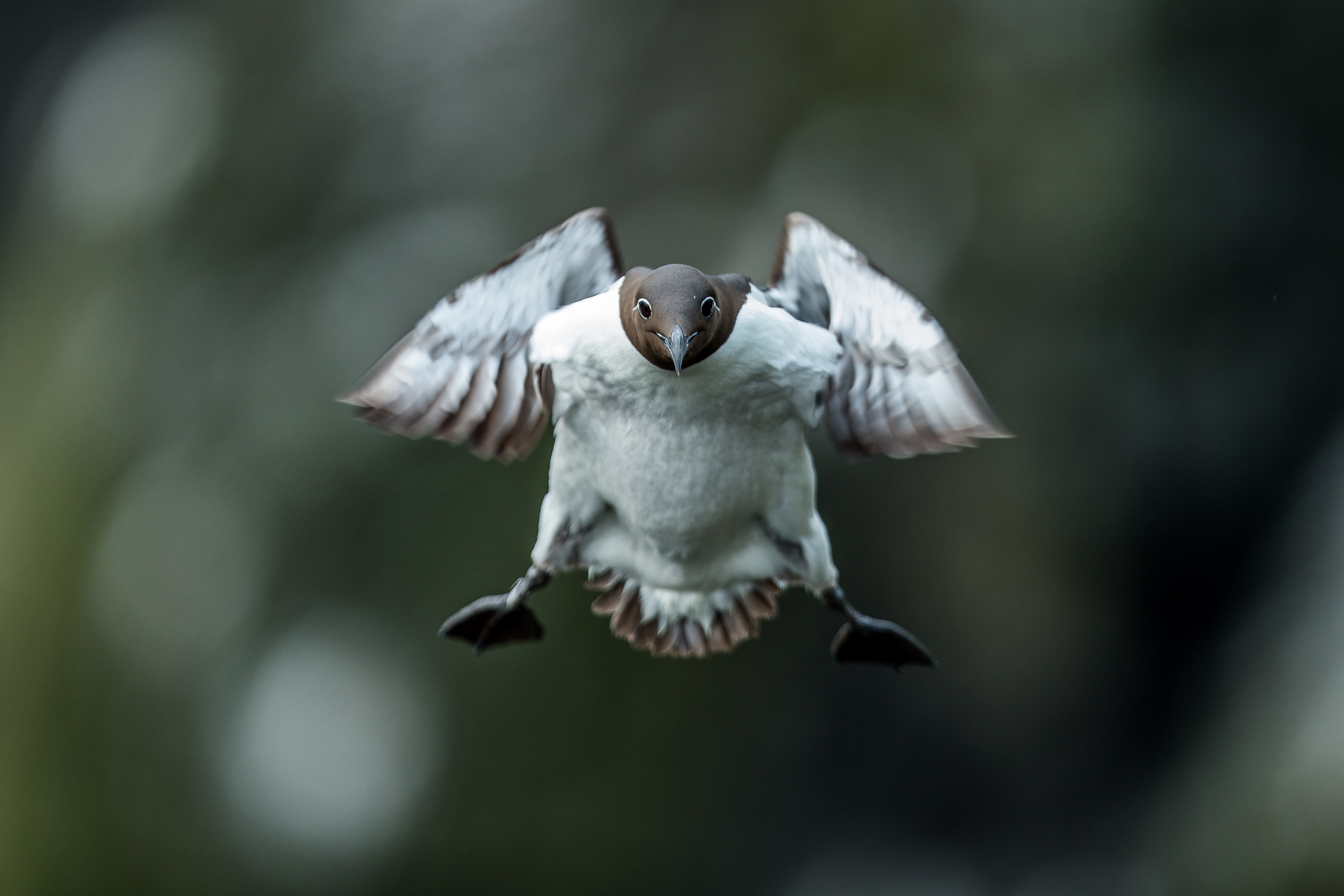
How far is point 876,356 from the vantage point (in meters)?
2.96

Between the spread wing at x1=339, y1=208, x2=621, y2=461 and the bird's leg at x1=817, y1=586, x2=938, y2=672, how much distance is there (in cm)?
120

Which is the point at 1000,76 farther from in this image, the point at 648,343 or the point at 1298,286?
the point at 648,343

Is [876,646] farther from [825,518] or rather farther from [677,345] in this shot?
[825,518]

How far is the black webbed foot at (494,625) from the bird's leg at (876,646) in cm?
95

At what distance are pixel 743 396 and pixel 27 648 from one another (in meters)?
4.68

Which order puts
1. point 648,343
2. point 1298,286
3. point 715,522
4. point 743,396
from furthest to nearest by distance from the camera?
point 1298,286 → point 715,522 → point 743,396 → point 648,343

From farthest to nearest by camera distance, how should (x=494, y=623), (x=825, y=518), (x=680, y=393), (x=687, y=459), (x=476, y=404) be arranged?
1. (x=825, y=518)
2. (x=494, y=623)
3. (x=476, y=404)
4. (x=687, y=459)
5. (x=680, y=393)

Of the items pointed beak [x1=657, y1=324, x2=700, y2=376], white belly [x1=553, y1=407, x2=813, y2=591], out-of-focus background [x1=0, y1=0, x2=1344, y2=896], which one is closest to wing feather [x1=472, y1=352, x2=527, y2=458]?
white belly [x1=553, y1=407, x2=813, y2=591]

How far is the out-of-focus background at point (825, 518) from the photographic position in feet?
17.2

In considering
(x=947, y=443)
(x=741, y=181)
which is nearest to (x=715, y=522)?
(x=947, y=443)

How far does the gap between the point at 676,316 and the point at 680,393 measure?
1.09ft

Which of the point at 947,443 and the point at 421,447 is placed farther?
the point at 421,447

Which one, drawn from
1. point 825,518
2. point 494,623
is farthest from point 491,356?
point 825,518

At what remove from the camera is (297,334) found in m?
5.67
